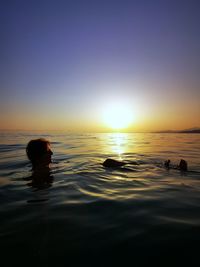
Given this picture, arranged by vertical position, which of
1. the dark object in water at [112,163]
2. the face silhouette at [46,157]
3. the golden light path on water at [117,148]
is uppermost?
the face silhouette at [46,157]

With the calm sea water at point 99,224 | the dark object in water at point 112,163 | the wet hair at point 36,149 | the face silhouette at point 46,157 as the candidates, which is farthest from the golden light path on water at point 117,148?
the calm sea water at point 99,224

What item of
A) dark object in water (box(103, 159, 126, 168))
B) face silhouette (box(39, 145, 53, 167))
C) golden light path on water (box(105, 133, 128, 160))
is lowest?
golden light path on water (box(105, 133, 128, 160))

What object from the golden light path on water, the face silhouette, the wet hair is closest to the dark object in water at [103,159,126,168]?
the face silhouette

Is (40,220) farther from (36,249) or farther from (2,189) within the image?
(2,189)

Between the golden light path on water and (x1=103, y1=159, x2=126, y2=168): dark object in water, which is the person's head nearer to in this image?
(x1=103, y1=159, x2=126, y2=168): dark object in water

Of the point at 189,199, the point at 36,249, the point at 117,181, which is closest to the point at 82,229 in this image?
the point at 36,249

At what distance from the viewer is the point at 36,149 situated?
7.08 meters

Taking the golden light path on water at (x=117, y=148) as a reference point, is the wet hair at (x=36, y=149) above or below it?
above

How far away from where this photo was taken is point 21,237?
2707 mm

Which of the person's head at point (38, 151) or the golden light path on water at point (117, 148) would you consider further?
the golden light path on water at point (117, 148)

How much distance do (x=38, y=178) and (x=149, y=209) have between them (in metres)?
4.11

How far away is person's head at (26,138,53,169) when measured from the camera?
7.02 m

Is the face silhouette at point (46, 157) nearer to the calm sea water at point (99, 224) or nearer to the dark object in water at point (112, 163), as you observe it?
the calm sea water at point (99, 224)

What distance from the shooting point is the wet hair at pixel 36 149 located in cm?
701
